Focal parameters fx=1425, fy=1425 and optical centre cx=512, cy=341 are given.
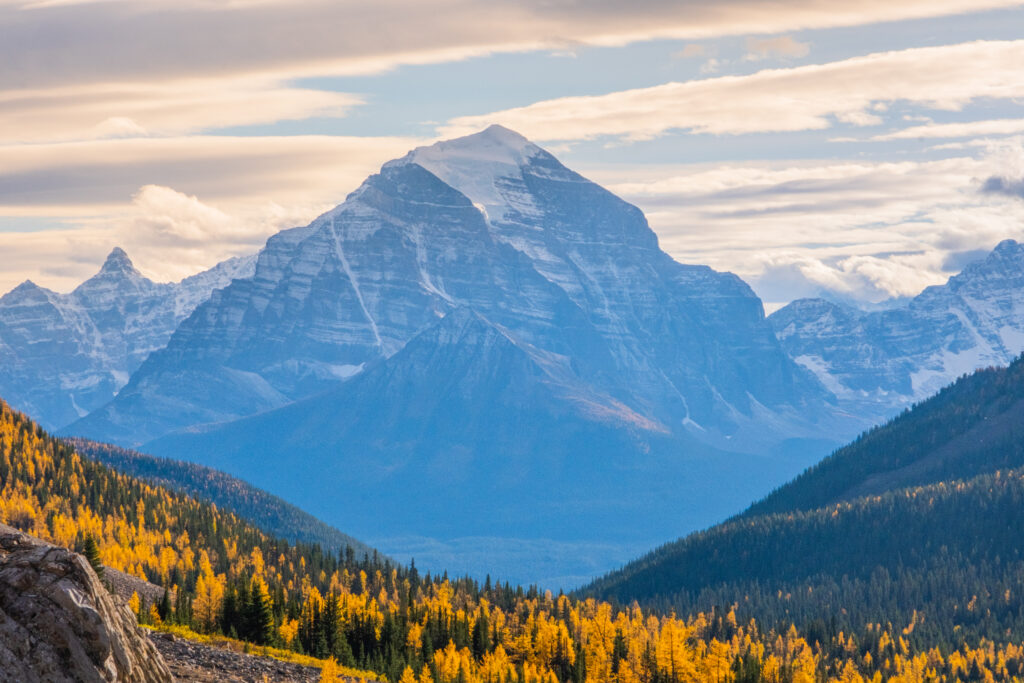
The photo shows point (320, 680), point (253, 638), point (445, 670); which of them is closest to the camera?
point (320, 680)

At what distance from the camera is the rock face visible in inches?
3022

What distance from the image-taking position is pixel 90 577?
7906 centimetres

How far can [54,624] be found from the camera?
77.2m

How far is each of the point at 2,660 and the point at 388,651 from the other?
12440 cm

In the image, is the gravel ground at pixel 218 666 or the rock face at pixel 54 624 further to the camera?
the gravel ground at pixel 218 666

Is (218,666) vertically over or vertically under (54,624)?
over

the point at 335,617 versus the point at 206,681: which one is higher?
the point at 335,617

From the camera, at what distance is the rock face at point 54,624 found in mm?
76750

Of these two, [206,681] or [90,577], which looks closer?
[90,577]

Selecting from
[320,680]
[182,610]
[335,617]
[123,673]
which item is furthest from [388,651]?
[123,673]

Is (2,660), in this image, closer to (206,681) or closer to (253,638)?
(206,681)

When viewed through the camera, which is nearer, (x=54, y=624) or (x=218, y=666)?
(x=54, y=624)

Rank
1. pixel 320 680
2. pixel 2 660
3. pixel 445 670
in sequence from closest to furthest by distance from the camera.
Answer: pixel 2 660
pixel 320 680
pixel 445 670

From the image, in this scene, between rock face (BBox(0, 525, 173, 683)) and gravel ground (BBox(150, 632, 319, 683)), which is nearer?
rock face (BBox(0, 525, 173, 683))
